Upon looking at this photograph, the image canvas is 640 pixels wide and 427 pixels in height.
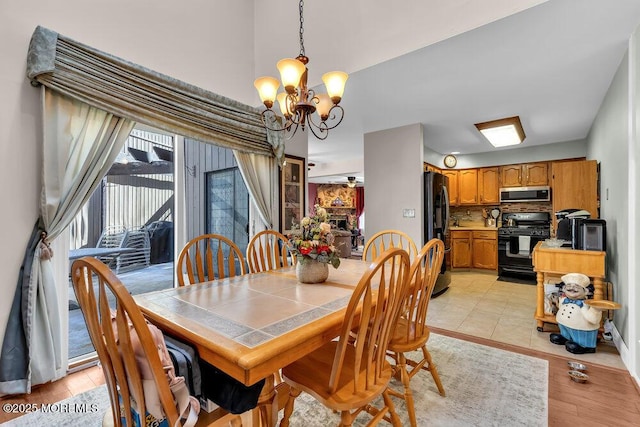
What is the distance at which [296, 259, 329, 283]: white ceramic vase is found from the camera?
1807mm

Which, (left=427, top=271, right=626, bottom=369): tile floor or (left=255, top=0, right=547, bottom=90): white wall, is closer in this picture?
(left=255, top=0, right=547, bottom=90): white wall

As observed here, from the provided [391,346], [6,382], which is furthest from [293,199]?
[6,382]

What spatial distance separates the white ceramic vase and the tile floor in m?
1.89

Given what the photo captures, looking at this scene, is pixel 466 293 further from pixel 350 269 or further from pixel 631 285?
pixel 350 269

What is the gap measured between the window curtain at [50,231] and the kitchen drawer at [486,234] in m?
5.98

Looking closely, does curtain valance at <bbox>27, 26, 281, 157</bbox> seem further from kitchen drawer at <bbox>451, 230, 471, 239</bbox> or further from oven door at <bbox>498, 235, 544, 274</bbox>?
oven door at <bbox>498, 235, 544, 274</bbox>

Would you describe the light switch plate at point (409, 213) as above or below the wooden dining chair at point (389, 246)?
above

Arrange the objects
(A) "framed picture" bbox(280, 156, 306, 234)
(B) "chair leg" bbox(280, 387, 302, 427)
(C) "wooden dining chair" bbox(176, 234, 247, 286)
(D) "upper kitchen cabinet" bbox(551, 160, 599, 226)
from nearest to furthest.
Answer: (B) "chair leg" bbox(280, 387, 302, 427), (C) "wooden dining chair" bbox(176, 234, 247, 286), (D) "upper kitchen cabinet" bbox(551, 160, 599, 226), (A) "framed picture" bbox(280, 156, 306, 234)

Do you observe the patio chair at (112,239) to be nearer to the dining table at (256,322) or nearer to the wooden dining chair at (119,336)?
the dining table at (256,322)

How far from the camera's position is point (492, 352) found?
248 cm

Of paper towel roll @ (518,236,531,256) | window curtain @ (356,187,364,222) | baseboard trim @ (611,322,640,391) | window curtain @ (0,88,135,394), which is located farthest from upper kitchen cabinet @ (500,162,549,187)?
window curtain @ (0,88,135,394)

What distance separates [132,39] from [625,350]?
4.62m

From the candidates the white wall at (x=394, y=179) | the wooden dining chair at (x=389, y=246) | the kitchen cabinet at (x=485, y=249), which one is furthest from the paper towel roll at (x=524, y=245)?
the wooden dining chair at (x=389, y=246)

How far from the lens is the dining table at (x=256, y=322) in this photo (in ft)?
3.28
